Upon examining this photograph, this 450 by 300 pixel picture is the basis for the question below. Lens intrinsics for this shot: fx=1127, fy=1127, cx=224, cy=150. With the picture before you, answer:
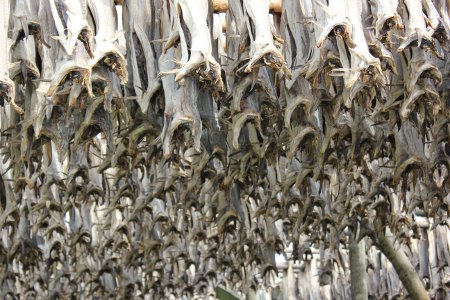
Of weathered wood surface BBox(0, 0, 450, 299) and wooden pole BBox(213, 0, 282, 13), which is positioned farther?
wooden pole BBox(213, 0, 282, 13)

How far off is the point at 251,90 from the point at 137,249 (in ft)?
25.3

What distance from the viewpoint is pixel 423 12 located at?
6.74m

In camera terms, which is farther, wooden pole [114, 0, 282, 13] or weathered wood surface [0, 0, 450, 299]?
wooden pole [114, 0, 282, 13]

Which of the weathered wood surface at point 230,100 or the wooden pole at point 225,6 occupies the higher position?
the wooden pole at point 225,6

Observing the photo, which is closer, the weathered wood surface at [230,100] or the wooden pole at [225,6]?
the weathered wood surface at [230,100]

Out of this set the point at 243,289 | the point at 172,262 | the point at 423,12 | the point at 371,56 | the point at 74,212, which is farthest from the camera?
the point at 243,289

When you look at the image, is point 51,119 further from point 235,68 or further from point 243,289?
point 243,289

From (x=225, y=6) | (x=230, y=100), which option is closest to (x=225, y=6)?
(x=225, y=6)

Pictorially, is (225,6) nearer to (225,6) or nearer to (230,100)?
(225,6)

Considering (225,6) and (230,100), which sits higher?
(225,6)

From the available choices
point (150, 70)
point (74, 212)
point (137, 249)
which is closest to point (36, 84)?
point (150, 70)

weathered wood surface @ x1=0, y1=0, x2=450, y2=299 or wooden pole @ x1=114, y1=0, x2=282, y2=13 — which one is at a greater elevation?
wooden pole @ x1=114, y1=0, x2=282, y2=13

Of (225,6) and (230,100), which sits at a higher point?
(225,6)

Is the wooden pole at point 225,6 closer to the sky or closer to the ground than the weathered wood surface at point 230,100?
closer to the sky
